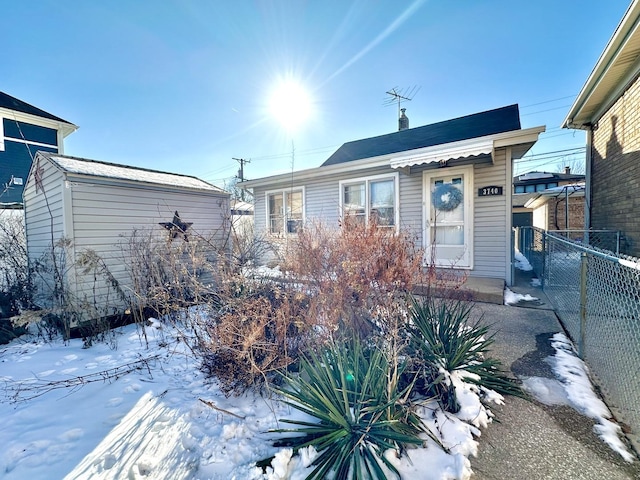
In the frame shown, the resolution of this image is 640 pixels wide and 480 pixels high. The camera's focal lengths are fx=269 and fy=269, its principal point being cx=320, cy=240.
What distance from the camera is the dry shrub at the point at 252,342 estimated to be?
2.23m

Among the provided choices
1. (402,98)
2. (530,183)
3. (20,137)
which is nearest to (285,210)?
(402,98)

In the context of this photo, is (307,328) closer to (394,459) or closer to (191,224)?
(394,459)

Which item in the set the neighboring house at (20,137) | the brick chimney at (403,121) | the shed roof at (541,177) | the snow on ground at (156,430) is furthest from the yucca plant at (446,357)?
the shed roof at (541,177)

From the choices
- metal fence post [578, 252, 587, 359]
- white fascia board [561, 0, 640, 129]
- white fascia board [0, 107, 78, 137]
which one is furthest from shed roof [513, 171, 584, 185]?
white fascia board [0, 107, 78, 137]

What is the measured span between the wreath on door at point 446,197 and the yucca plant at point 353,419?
5019 millimetres

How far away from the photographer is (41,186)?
198 inches

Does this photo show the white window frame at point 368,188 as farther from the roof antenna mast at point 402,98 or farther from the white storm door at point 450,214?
the roof antenna mast at point 402,98

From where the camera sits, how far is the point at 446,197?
611 cm

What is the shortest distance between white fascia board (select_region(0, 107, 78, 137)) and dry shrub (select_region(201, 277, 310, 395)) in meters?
14.5

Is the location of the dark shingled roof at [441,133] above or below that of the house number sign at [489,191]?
above

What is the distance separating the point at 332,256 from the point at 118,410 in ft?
7.37

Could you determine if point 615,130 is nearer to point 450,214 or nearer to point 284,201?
point 450,214

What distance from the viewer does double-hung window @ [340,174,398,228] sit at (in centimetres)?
682

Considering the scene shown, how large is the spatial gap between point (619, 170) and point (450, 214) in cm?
294
